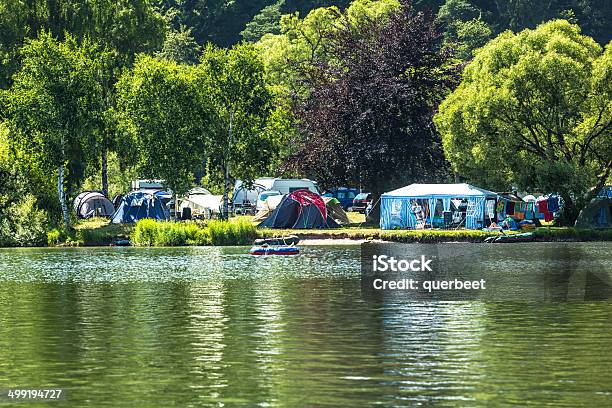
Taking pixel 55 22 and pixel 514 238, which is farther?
pixel 55 22

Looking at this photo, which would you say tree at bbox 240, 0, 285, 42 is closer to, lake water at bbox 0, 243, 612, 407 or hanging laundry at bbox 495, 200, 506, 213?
hanging laundry at bbox 495, 200, 506, 213

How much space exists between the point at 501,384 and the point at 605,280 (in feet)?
77.7

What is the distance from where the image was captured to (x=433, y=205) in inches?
3056

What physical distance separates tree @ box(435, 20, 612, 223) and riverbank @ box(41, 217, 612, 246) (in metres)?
3.25

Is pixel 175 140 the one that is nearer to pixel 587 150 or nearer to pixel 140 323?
pixel 587 150

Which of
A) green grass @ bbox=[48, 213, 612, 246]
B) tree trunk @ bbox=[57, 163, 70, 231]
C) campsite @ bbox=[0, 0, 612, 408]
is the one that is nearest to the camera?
campsite @ bbox=[0, 0, 612, 408]

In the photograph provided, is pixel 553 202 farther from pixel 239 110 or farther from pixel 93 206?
pixel 93 206

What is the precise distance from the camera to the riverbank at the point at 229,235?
73.2m

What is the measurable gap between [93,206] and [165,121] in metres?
15.2

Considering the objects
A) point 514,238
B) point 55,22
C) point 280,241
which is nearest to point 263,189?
point 55,22

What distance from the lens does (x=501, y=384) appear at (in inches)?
912

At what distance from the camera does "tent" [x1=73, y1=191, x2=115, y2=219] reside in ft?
299

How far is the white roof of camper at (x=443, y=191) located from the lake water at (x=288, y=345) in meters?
27.8

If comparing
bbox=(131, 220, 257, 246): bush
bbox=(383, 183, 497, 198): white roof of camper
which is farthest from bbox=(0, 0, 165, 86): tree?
bbox=(383, 183, 497, 198): white roof of camper
